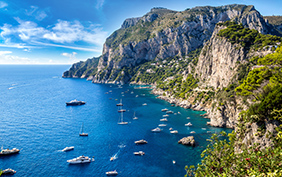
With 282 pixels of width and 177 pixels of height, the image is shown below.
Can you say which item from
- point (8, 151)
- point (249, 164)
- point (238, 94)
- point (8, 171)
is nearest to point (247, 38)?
point (238, 94)

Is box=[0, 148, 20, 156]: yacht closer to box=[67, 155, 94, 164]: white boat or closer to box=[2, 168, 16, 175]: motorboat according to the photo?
box=[2, 168, 16, 175]: motorboat

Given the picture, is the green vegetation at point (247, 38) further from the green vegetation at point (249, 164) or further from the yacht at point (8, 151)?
the yacht at point (8, 151)

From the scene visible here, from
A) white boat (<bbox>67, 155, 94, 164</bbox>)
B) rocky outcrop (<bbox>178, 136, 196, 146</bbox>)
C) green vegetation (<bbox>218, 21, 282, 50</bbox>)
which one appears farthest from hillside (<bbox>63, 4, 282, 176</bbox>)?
white boat (<bbox>67, 155, 94, 164</bbox>)

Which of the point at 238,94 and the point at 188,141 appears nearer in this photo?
the point at 188,141

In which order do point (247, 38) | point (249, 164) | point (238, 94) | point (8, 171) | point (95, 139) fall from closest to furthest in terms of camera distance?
point (249, 164) → point (8, 171) → point (95, 139) → point (238, 94) → point (247, 38)

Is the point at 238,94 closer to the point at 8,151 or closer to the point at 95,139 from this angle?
the point at 95,139

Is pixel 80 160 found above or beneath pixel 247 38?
beneath

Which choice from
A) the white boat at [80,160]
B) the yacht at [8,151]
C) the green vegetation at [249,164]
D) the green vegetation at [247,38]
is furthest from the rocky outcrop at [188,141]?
the green vegetation at [247,38]

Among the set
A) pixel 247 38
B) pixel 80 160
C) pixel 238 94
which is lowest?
pixel 80 160

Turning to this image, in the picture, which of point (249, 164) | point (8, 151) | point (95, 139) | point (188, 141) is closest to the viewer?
point (249, 164)
